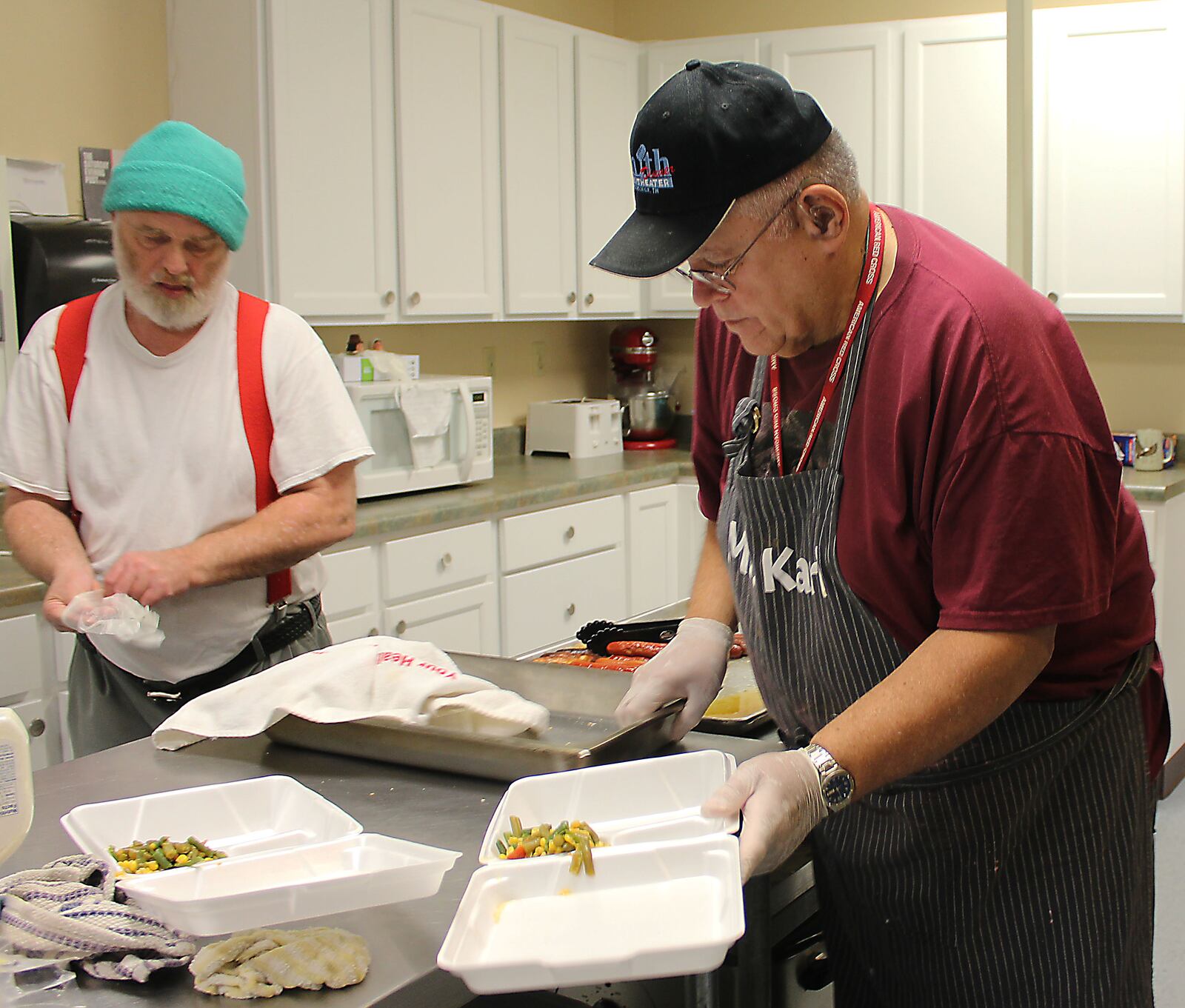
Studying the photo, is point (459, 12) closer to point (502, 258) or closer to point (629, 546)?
point (502, 258)

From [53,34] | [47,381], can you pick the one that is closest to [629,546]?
[53,34]

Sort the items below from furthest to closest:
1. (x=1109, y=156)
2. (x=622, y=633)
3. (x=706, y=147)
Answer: (x=1109, y=156) < (x=622, y=633) < (x=706, y=147)

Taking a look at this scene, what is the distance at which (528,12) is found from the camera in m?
4.84

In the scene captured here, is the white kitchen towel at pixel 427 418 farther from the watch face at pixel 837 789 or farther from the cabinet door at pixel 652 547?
the watch face at pixel 837 789

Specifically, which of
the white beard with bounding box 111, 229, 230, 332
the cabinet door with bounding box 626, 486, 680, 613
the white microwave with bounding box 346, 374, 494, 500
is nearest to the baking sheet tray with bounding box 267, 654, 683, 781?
the white beard with bounding box 111, 229, 230, 332

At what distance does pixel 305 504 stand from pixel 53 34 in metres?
2.13

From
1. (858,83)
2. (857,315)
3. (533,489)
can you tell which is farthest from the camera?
(858,83)

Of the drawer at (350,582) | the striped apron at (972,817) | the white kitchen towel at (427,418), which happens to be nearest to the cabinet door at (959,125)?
the white kitchen towel at (427,418)

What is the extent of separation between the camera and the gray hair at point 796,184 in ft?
4.24

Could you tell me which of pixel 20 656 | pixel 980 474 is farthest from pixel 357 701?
pixel 20 656

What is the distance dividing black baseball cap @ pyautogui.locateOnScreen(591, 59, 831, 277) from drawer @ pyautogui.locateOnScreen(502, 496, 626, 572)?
2.62 meters

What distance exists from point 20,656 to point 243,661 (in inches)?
35.7

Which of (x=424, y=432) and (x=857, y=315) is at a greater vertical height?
(x=857, y=315)

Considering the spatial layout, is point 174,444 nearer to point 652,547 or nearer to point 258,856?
point 258,856
